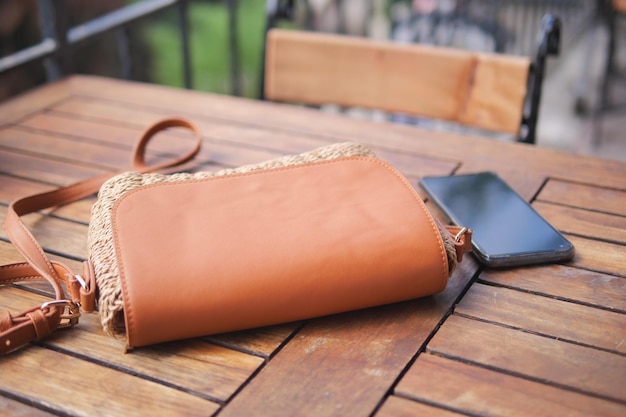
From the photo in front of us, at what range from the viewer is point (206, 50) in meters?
4.58

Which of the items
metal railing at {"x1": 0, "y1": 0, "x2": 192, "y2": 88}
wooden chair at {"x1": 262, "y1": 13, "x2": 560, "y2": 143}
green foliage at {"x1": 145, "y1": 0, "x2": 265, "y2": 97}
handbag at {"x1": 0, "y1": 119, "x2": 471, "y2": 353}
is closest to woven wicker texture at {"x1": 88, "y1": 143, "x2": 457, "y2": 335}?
handbag at {"x1": 0, "y1": 119, "x2": 471, "y2": 353}

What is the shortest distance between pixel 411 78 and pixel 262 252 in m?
0.76

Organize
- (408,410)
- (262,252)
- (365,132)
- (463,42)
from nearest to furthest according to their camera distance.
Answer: (408,410) → (262,252) → (365,132) → (463,42)

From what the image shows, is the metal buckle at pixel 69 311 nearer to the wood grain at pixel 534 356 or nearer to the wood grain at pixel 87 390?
the wood grain at pixel 87 390

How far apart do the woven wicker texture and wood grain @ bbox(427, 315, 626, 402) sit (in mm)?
93

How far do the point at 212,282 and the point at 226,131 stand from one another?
617mm

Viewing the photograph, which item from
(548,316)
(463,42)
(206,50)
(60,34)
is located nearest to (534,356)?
(548,316)

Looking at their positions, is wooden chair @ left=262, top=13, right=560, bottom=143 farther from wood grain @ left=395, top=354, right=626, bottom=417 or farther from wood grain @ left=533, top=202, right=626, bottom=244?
wood grain @ left=395, top=354, right=626, bottom=417

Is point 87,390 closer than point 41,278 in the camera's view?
Yes

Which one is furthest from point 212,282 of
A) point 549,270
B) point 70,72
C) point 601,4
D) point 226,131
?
point 601,4

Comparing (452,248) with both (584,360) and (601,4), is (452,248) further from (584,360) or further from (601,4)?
(601,4)

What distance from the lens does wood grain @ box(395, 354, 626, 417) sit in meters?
0.66

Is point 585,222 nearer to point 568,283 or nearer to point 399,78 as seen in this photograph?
point 568,283

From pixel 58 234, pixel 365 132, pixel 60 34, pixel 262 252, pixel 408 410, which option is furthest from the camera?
pixel 60 34
